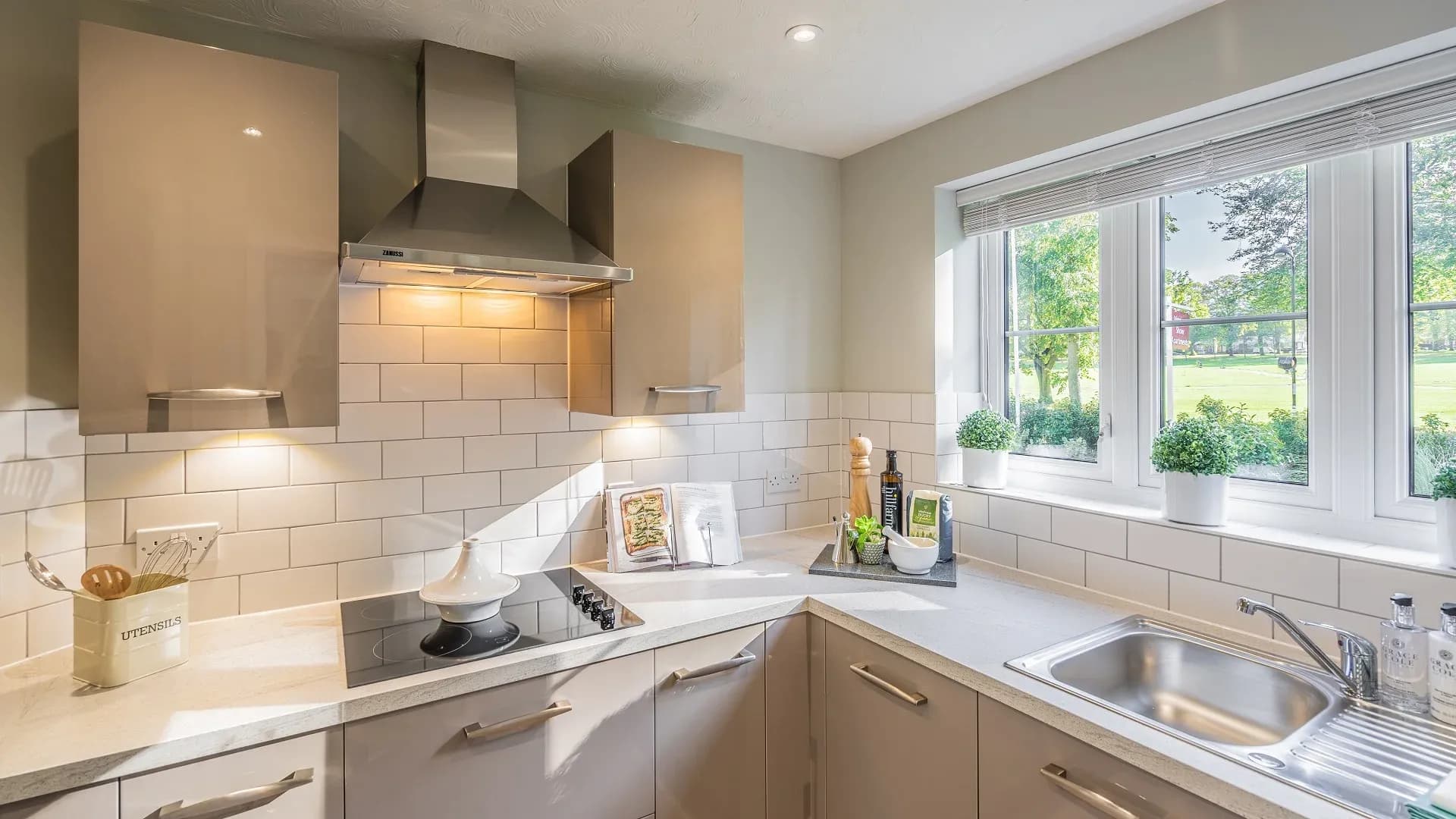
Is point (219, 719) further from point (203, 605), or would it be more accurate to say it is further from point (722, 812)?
point (722, 812)

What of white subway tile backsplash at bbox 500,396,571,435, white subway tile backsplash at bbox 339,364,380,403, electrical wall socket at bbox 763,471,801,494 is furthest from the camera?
electrical wall socket at bbox 763,471,801,494

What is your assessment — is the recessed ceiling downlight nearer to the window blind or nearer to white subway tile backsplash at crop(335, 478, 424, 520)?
the window blind

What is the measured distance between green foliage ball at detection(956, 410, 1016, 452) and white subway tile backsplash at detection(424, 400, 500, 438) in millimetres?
1447

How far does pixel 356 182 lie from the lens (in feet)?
5.93

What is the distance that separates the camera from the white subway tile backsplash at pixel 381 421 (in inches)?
71.6

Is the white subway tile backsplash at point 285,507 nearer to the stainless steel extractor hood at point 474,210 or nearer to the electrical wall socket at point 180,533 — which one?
the electrical wall socket at point 180,533

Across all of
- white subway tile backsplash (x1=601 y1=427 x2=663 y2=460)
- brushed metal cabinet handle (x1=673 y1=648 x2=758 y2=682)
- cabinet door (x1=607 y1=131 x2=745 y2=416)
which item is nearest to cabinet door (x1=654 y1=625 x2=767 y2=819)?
brushed metal cabinet handle (x1=673 y1=648 x2=758 y2=682)

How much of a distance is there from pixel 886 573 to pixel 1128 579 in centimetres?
61

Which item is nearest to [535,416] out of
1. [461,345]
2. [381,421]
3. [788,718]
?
[461,345]

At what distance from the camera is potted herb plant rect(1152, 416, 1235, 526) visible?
1.69 metres

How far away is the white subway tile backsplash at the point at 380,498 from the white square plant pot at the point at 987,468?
1.66m

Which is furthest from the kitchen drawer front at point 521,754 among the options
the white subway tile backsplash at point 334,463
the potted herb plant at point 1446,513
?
the potted herb plant at point 1446,513

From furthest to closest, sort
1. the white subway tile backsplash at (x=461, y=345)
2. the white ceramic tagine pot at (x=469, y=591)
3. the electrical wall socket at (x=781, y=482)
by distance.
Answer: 1. the electrical wall socket at (x=781, y=482)
2. the white subway tile backsplash at (x=461, y=345)
3. the white ceramic tagine pot at (x=469, y=591)

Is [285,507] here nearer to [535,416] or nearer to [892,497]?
[535,416]
